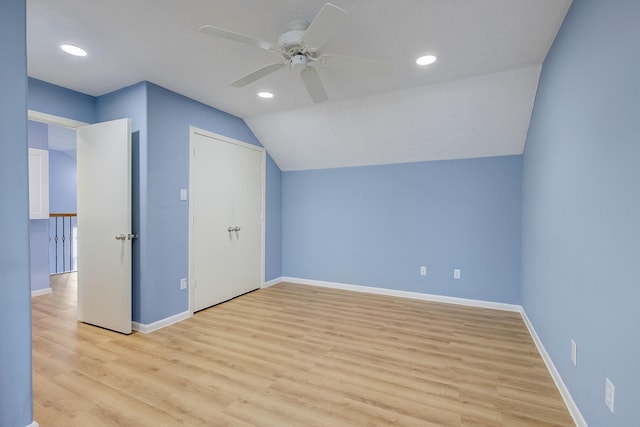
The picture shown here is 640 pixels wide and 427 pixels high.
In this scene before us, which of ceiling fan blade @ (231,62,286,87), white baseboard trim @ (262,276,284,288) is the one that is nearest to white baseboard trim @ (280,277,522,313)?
white baseboard trim @ (262,276,284,288)

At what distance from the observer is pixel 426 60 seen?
2514 mm

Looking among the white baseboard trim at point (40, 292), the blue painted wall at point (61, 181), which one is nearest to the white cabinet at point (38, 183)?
the white baseboard trim at point (40, 292)

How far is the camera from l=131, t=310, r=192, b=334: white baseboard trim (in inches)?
116

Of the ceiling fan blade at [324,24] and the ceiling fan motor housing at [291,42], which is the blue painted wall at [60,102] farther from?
the ceiling fan blade at [324,24]

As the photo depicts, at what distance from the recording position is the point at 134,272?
3000 millimetres

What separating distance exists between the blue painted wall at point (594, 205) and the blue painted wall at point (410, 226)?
4.32 feet

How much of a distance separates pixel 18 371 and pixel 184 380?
36.1 inches

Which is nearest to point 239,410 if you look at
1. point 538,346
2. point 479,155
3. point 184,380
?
point 184,380

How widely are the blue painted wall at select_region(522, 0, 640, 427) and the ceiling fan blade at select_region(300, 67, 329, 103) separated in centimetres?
156

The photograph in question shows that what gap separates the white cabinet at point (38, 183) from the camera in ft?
13.5

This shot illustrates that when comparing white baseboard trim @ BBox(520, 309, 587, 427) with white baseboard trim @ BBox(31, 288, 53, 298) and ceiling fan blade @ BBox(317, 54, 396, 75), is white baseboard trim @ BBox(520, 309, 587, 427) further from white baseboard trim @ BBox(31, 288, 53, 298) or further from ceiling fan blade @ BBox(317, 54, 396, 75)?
white baseboard trim @ BBox(31, 288, 53, 298)

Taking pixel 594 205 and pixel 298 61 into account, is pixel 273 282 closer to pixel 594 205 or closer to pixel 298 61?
pixel 298 61

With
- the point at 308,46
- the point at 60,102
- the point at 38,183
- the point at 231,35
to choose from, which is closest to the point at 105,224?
the point at 60,102

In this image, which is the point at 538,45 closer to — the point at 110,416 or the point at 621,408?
the point at 621,408
